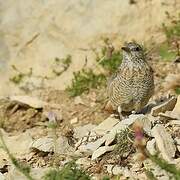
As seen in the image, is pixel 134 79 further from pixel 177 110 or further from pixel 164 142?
pixel 164 142

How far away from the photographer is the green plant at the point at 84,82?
1050 centimetres

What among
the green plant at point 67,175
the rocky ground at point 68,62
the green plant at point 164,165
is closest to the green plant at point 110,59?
the rocky ground at point 68,62

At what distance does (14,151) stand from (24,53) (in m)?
3.75

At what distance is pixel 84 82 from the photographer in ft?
34.7

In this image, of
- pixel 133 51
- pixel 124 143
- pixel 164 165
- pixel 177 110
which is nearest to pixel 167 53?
pixel 133 51

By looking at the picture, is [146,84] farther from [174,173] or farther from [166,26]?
[174,173]

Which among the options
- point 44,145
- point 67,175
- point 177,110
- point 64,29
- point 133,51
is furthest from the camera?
point 64,29

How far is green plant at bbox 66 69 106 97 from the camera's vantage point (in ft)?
34.4

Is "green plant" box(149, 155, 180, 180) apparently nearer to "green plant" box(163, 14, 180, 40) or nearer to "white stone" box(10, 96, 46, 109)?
"white stone" box(10, 96, 46, 109)

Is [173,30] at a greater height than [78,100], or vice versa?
[173,30]

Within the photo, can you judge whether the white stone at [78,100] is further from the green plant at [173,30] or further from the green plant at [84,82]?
the green plant at [173,30]

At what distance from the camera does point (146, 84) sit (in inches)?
335

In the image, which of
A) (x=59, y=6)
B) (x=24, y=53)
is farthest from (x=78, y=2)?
(x=24, y=53)

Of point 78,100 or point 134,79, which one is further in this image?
point 78,100
